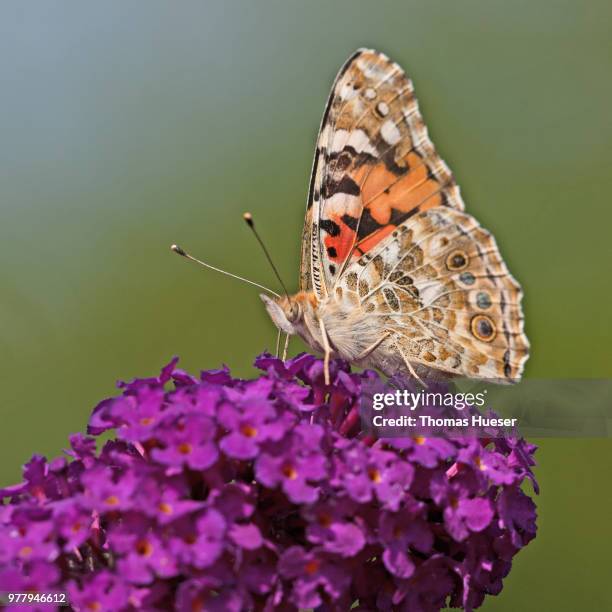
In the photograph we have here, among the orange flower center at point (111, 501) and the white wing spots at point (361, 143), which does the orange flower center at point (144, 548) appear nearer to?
the orange flower center at point (111, 501)

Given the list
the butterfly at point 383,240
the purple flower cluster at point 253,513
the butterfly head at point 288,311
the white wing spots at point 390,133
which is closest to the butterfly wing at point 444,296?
the butterfly at point 383,240

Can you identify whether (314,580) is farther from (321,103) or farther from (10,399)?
(321,103)

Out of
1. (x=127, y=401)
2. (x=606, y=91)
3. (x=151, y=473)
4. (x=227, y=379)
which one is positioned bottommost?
(x=151, y=473)

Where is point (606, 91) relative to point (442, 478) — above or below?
above

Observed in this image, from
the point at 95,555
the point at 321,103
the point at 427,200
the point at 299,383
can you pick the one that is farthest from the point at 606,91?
the point at 95,555

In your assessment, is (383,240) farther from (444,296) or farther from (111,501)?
(111,501)

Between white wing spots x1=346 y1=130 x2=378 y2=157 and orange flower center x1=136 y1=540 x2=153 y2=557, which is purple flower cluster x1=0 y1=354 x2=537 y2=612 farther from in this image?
white wing spots x1=346 y1=130 x2=378 y2=157

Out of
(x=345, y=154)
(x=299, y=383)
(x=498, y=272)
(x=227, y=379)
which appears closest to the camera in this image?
(x=227, y=379)

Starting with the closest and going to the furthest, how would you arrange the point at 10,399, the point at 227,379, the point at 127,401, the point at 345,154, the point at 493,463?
the point at 127,401, the point at 493,463, the point at 227,379, the point at 345,154, the point at 10,399

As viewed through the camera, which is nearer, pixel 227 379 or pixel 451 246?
pixel 227 379
